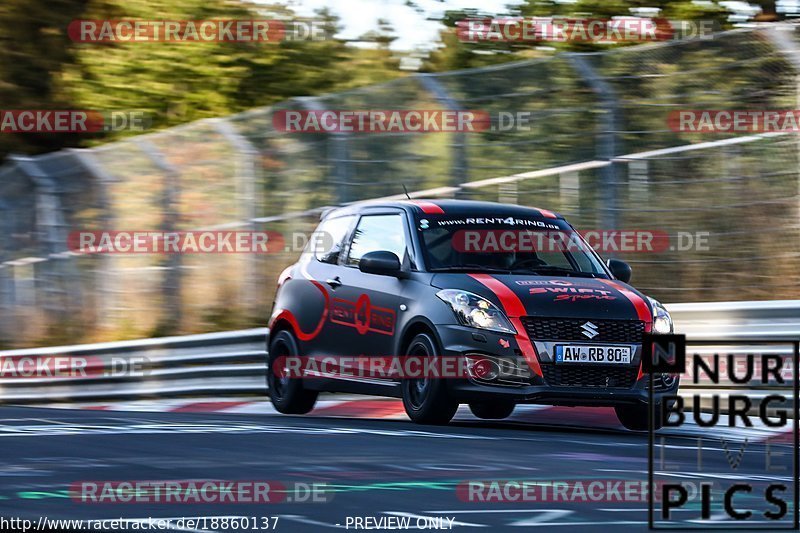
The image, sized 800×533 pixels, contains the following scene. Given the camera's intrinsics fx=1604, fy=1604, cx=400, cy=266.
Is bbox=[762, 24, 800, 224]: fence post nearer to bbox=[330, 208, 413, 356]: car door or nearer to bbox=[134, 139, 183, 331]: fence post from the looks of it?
bbox=[330, 208, 413, 356]: car door

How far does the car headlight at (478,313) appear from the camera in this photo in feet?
34.5

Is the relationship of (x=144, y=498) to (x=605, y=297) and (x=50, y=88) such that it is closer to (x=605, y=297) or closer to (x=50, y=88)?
(x=605, y=297)

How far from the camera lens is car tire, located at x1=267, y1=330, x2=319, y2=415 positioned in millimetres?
12820

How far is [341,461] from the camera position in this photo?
27.5 ft

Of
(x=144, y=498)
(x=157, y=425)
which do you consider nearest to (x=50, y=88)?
(x=157, y=425)

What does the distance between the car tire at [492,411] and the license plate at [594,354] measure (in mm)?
1765

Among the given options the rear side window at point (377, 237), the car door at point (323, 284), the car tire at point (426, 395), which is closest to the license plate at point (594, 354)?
the car tire at point (426, 395)

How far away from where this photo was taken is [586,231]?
14.3m

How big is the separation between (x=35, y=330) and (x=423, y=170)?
7135 millimetres

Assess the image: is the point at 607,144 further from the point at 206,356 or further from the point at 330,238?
the point at 206,356

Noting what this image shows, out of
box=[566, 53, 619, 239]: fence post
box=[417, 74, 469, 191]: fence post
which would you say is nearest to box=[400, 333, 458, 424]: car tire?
box=[566, 53, 619, 239]: fence post

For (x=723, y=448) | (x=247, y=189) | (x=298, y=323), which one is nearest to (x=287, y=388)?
(x=298, y=323)

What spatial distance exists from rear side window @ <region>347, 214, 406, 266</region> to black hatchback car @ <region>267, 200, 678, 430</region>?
0.04 ft

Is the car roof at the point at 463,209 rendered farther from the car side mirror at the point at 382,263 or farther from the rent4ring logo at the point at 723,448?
the rent4ring logo at the point at 723,448
